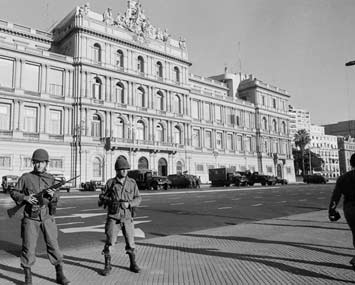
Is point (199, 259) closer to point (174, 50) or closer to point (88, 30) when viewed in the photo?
point (88, 30)

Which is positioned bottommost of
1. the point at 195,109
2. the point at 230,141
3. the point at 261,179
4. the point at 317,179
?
the point at 317,179

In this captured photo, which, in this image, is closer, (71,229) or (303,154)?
(71,229)

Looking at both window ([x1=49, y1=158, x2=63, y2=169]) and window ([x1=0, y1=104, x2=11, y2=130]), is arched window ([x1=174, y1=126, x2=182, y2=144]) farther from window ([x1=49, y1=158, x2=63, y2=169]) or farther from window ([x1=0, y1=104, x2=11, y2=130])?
window ([x1=0, y1=104, x2=11, y2=130])

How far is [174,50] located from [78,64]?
1865cm

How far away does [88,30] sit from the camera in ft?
159

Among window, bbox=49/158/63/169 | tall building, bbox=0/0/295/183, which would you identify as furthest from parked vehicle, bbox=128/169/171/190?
window, bbox=49/158/63/169

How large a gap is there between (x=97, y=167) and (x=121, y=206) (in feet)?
141

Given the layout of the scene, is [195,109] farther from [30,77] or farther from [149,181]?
[30,77]

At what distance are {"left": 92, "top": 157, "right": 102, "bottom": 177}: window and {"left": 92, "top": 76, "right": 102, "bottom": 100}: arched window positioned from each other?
28.5 feet

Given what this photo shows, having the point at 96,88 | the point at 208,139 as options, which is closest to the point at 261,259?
the point at 96,88

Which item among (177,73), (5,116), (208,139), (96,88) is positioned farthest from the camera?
(208,139)

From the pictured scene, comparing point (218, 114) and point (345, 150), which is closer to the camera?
point (218, 114)

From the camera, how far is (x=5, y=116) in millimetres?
42531

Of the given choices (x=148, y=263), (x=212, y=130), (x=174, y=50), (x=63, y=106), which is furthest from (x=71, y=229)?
(x=212, y=130)
